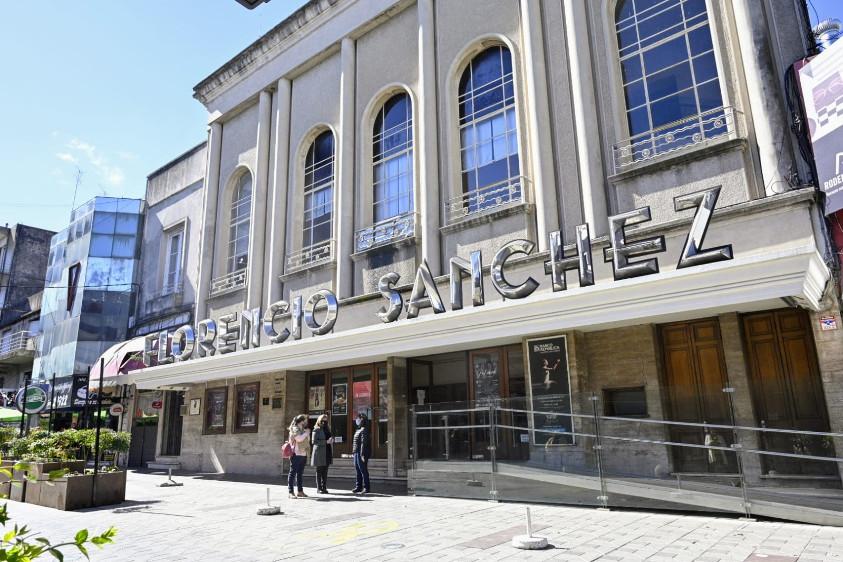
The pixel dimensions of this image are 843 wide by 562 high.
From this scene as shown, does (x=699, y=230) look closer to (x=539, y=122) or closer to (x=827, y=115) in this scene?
(x=827, y=115)

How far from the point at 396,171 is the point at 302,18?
636 cm

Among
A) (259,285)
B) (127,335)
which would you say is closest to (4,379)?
(127,335)

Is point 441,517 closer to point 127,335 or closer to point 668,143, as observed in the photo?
point 668,143

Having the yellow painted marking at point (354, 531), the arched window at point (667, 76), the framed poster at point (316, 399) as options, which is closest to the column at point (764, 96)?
the arched window at point (667, 76)

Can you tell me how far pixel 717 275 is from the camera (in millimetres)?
8469

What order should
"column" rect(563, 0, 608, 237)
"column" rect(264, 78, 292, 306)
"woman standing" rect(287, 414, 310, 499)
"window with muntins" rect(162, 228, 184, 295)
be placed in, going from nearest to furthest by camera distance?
"column" rect(563, 0, 608, 237) < "woman standing" rect(287, 414, 310, 499) < "column" rect(264, 78, 292, 306) < "window with muntins" rect(162, 228, 184, 295)

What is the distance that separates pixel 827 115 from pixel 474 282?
5984 millimetres

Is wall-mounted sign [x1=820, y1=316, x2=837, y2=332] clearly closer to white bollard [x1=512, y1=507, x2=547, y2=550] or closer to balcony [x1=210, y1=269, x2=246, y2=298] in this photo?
white bollard [x1=512, y1=507, x2=547, y2=550]

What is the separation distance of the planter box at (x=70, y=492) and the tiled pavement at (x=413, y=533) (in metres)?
0.25

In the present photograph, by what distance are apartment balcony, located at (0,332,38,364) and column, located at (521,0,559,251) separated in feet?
99.9

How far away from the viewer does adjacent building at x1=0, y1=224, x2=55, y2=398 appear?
34.7m

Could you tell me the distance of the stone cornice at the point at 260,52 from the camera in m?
17.7

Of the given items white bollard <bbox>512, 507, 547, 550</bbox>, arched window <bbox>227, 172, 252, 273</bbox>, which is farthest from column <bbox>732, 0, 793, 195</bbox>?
arched window <bbox>227, 172, 252, 273</bbox>

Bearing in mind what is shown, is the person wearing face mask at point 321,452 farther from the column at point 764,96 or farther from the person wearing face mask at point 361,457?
the column at point 764,96
